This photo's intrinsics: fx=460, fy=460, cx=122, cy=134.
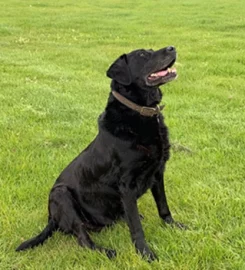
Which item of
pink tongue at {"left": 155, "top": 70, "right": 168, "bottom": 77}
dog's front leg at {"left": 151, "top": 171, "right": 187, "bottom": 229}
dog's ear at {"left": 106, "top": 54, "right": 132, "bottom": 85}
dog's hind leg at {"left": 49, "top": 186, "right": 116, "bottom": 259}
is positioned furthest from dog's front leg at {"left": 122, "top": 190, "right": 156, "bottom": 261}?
pink tongue at {"left": 155, "top": 70, "right": 168, "bottom": 77}

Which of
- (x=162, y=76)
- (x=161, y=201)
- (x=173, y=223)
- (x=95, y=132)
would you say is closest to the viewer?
(x=162, y=76)

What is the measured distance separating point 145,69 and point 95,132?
8.11 ft

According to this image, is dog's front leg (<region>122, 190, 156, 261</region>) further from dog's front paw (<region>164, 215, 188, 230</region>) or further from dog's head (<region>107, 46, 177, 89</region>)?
dog's head (<region>107, 46, 177, 89</region>)

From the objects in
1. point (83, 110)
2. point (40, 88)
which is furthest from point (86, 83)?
point (83, 110)

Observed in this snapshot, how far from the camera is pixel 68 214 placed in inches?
143

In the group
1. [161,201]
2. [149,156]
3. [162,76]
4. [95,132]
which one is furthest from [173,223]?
[95,132]

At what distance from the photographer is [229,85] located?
823cm

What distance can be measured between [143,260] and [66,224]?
2.45ft

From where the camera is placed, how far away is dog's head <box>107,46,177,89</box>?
3529mm

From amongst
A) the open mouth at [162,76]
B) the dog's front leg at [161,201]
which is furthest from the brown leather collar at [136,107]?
the dog's front leg at [161,201]

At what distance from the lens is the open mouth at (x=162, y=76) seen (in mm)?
3527

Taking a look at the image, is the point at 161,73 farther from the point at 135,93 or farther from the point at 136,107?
the point at 136,107

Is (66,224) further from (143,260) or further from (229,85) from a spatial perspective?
(229,85)

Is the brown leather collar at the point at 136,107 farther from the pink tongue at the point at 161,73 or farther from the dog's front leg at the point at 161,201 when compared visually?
the dog's front leg at the point at 161,201
